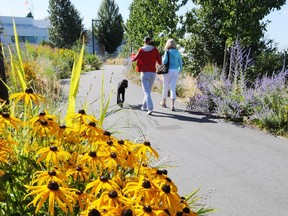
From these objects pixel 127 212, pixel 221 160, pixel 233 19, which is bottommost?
pixel 221 160

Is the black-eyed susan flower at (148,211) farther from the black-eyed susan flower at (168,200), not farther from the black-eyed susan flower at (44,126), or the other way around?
the black-eyed susan flower at (44,126)

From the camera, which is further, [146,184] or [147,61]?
[147,61]

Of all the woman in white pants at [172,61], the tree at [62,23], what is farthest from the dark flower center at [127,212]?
the tree at [62,23]

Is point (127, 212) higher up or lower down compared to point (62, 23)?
lower down

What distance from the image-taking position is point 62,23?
5034 cm

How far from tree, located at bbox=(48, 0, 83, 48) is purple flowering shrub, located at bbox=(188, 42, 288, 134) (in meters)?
44.2

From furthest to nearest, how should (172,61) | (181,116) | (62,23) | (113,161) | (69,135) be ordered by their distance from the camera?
(62,23), (172,61), (181,116), (69,135), (113,161)

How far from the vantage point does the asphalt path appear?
4.10 m

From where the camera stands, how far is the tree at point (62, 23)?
50.3 meters

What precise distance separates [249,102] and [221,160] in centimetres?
285

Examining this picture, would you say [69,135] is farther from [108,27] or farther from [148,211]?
[108,27]

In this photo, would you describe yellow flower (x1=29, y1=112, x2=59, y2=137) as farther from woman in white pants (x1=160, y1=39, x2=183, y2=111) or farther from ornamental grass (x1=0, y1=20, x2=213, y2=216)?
woman in white pants (x1=160, y1=39, x2=183, y2=111)

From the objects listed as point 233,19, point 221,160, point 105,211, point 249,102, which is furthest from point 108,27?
point 105,211

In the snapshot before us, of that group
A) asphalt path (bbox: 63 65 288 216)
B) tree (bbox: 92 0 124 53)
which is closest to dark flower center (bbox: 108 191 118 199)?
asphalt path (bbox: 63 65 288 216)
